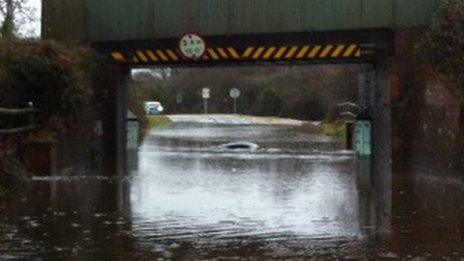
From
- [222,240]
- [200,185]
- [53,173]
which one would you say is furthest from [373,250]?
[53,173]

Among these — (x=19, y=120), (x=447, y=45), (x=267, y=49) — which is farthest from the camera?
(x=267, y=49)

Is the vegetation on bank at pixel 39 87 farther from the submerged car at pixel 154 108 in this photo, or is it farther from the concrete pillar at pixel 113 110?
the submerged car at pixel 154 108

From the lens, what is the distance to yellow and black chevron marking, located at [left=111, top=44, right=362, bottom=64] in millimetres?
24859

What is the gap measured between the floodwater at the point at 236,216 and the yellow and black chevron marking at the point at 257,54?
362 cm

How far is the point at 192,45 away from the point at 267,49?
7.21ft

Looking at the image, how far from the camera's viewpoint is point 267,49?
82.9ft

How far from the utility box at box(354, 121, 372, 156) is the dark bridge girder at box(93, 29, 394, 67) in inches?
109

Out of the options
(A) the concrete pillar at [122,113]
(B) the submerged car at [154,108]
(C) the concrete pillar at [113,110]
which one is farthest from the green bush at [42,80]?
(B) the submerged car at [154,108]

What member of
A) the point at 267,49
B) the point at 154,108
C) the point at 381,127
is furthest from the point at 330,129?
the point at 154,108

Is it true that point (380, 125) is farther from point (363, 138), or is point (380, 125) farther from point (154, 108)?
point (154, 108)

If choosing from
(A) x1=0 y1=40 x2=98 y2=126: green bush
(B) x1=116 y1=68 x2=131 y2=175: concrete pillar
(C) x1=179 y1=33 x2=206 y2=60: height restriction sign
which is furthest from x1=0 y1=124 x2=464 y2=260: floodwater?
(B) x1=116 y1=68 x2=131 y2=175: concrete pillar

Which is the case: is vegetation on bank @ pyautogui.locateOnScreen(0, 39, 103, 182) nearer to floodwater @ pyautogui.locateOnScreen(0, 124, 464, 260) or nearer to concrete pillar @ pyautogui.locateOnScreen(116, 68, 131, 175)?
floodwater @ pyautogui.locateOnScreen(0, 124, 464, 260)

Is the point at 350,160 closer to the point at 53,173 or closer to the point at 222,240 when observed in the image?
the point at 53,173

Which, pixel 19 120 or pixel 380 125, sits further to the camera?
pixel 380 125
